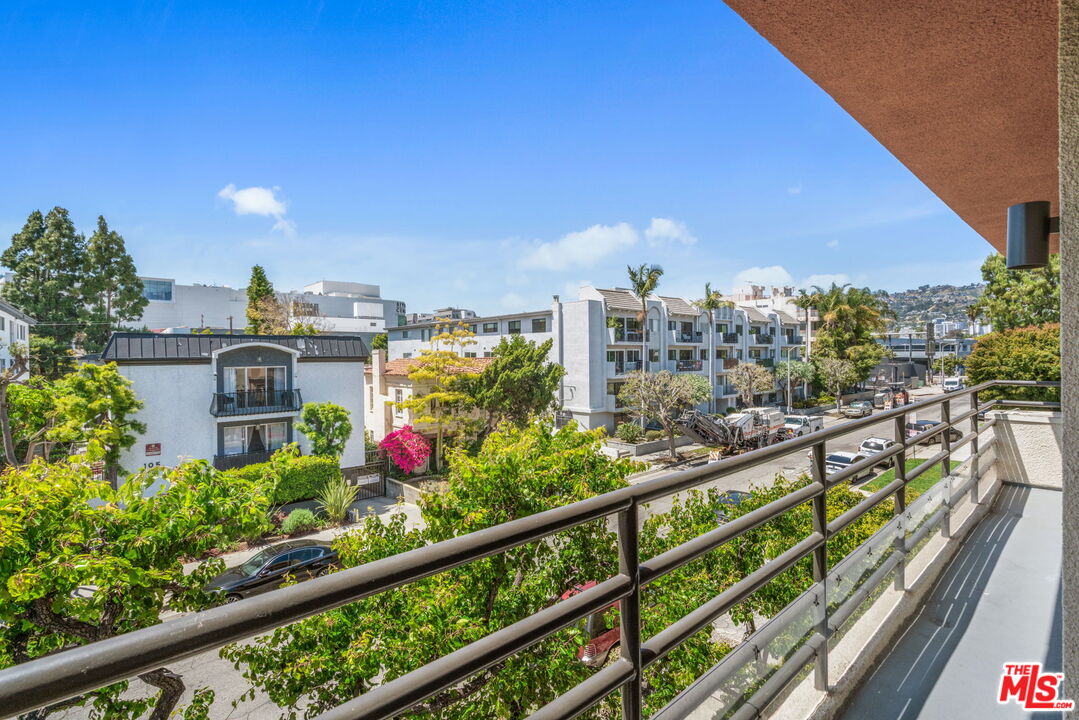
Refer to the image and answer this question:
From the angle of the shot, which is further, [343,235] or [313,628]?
[343,235]

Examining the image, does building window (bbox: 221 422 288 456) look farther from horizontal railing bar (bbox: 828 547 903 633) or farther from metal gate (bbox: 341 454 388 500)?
horizontal railing bar (bbox: 828 547 903 633)

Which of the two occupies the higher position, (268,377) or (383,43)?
(383,43)

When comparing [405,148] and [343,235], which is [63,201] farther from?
[343,235]

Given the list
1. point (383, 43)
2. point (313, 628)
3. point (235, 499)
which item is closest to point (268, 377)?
point (383, 43)

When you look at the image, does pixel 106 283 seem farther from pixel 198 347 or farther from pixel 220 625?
pixel 220 625

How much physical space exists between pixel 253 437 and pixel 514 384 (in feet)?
28.0

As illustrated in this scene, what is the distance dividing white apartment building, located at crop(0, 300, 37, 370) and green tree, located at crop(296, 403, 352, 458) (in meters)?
15.4

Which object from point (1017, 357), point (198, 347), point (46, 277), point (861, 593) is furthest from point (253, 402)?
point (1017, 357)

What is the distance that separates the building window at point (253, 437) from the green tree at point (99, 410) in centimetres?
221

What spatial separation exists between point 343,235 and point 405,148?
3118 cm

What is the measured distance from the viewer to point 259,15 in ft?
44.1

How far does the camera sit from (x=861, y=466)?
1881 mm

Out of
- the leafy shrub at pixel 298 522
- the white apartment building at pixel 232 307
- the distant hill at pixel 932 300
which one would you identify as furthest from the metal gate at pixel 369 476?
the distant hill at pixel 932 300

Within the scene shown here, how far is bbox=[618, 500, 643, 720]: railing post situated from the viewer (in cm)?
102
